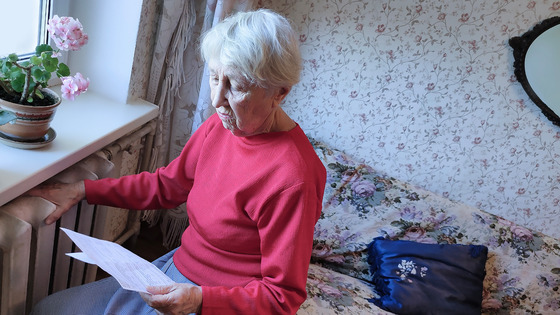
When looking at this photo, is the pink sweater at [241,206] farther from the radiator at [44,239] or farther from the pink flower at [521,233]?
the pink flower at [521,233]

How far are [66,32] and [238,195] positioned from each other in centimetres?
57

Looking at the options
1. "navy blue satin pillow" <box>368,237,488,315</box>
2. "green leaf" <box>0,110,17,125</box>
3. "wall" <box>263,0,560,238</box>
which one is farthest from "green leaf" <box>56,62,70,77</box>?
"navy blue satin pillow" <box>368,237,488,315</box>

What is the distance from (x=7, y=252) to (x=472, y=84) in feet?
5.84

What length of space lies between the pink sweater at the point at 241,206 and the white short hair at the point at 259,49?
19 cm

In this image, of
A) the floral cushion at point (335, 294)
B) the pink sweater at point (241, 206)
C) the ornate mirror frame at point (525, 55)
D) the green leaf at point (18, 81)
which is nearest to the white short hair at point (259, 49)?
the pink sweater at point (241, 206)

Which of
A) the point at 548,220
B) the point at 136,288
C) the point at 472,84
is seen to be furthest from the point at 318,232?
the point at 136,288

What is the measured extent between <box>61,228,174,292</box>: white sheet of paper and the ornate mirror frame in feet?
5.32

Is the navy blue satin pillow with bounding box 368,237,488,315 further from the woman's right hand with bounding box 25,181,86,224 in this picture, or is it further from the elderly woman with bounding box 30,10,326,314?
the woman's right hand with bounding box 25,181,86,224

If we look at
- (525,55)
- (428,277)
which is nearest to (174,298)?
(428,277)

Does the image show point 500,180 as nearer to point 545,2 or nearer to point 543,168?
point 543,168

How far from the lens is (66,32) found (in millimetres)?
1255

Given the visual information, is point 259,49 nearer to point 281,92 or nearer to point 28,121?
point 281,92

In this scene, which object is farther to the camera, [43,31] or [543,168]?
[543,168]

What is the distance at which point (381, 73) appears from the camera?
2.22 meters
